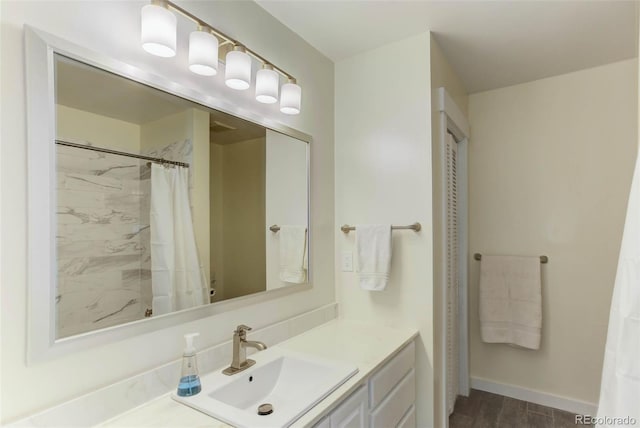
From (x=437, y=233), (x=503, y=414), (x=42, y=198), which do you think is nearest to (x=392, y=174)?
(x=437, y=233)

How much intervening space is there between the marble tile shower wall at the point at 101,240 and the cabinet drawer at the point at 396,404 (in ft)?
3.33

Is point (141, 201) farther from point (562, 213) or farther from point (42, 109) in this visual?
point (562, 213)

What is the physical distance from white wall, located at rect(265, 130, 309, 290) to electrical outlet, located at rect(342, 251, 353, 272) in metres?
0.38

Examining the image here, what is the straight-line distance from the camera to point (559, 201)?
8.29ft

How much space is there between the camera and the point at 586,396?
2.42 metres

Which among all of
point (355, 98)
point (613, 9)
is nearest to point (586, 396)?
point (613, 9)

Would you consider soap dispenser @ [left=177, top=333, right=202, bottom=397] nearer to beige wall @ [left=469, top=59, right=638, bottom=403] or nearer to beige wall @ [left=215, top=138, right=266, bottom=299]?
beige wall @ [left=215, top=138, right=266, bottom=299]

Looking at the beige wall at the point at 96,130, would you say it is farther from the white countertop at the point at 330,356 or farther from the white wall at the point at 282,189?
the white countertop at the point at 330,356

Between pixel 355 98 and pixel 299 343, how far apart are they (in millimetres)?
1452

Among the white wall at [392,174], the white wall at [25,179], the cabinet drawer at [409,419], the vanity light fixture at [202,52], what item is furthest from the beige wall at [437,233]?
the vanity light fixture at [202,52]

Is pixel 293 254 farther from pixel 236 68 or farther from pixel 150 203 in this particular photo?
pixel 236 68

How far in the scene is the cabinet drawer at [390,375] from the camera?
1.42 m

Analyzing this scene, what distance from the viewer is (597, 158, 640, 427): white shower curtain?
0.95 meters

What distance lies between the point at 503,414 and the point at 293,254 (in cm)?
194
